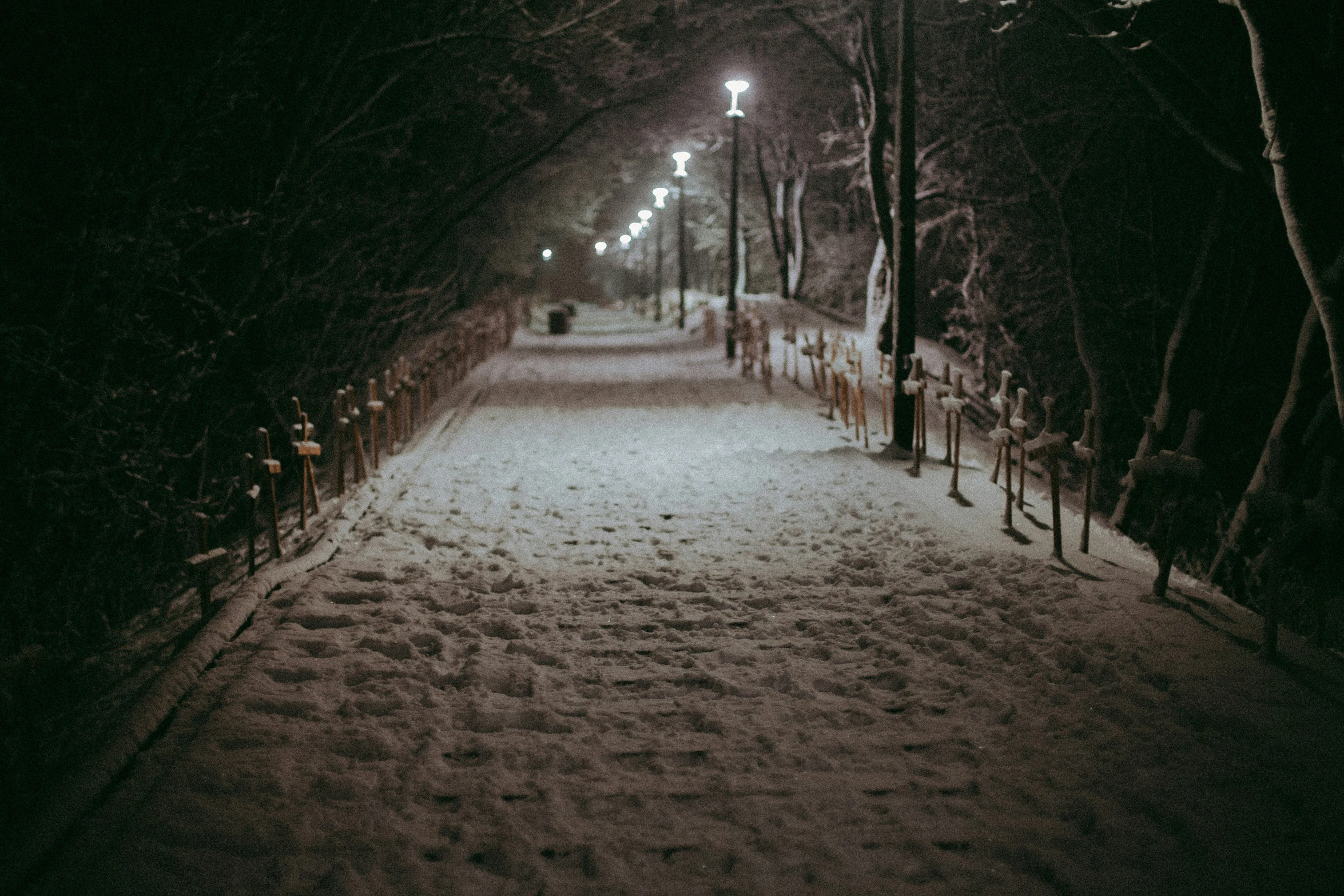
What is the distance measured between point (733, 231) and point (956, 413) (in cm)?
1164

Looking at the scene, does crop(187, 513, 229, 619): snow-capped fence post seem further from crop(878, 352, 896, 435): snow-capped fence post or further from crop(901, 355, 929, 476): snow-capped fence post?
crop(878, 352, 896, 435): snow-capped fence post

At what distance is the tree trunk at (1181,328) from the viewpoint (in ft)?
44.0

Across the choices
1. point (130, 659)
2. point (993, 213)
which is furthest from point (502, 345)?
point (130, 659)

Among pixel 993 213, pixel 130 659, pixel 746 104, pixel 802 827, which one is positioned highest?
pixel 746 104

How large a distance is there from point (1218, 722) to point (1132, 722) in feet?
1.04

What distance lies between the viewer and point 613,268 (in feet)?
293

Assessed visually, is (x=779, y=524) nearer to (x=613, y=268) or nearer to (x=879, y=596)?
(x=879, y=596)

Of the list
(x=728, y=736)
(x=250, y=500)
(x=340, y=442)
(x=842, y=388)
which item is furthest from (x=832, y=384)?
(x=728, y=736)

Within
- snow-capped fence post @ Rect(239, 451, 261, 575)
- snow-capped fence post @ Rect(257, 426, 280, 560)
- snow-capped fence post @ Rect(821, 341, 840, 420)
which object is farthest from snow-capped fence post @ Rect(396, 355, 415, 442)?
snow-capped fence post @ Rect(821, 341, 840, 420)

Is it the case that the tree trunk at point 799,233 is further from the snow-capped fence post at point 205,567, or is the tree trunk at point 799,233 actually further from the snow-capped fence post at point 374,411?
the snow-capped fence post at point 205,567

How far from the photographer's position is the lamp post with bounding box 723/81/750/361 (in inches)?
736

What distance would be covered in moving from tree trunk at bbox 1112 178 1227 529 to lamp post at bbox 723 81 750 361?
779cm

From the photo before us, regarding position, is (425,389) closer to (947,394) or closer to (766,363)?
(766,363)

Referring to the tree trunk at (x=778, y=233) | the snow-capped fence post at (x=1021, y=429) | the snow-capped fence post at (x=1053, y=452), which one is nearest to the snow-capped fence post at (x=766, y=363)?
the snow-capped fence post at (x=1021, y=429)
